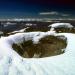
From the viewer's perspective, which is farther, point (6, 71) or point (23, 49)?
point (23, 49)

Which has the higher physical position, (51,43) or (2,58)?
(2,58)

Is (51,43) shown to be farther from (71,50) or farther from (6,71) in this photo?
(6,71)

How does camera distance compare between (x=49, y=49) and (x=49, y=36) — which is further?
(x=49, y=36)

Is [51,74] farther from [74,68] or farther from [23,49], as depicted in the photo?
[23,49]

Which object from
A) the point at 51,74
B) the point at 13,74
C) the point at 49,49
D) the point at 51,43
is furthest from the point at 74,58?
the point at 51,43

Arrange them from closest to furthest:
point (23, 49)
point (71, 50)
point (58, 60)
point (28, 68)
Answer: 1. point (28, 68)
2. point (58, 60)
3. point (71, 50)
4. point (23, 49)

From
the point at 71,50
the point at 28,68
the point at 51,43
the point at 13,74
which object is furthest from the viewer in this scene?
the point at 51,43

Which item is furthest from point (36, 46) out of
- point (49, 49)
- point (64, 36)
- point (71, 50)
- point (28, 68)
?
point (28, 68)

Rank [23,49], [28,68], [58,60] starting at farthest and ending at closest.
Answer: [23,49] → [58,60] → [28,68]

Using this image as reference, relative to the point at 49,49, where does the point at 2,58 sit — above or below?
above
